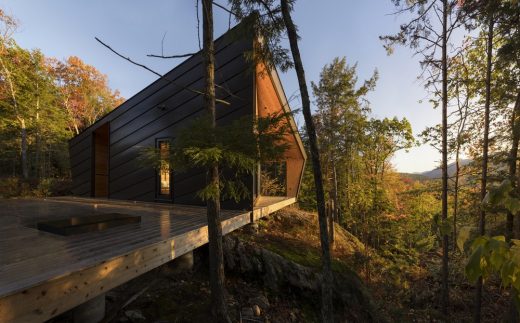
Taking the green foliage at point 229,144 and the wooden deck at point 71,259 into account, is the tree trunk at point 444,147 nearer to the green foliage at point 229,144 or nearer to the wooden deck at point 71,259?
the green foliage at point 229,144

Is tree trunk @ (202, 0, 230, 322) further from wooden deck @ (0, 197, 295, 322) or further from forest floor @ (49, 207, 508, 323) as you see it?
wooden deck @ (0, 197, 295, 322)

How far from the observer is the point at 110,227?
4559 millimetres

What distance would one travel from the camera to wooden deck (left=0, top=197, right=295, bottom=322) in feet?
7.06

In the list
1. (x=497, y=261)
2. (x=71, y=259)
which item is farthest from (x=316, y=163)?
(x=71, y=259)

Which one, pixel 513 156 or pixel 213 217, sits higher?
pixel 513 156

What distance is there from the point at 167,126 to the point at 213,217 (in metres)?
5.21

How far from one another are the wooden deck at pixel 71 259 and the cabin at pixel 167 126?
2986mm

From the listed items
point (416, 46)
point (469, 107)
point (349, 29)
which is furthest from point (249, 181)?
point (469, 107)

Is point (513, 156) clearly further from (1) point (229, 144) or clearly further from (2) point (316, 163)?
(1) point (229, 144)

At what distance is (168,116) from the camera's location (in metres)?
Result: 8.33

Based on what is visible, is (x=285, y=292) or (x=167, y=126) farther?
(x=167, y=126)

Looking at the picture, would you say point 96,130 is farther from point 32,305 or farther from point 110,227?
point 32,305

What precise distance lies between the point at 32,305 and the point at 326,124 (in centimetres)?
1336

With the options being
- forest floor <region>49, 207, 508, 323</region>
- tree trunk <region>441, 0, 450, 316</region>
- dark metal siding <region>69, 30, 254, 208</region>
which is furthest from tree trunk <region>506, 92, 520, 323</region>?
dark metal siding <region>69, 30, 254, 208</region>
